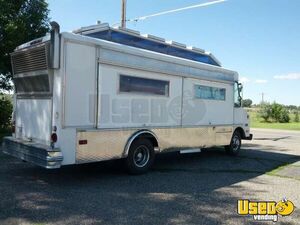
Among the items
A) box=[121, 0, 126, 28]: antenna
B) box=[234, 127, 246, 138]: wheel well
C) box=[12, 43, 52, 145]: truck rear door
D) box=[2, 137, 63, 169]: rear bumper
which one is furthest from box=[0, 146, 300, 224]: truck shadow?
box=[121, 0, 126, 28]: antenna

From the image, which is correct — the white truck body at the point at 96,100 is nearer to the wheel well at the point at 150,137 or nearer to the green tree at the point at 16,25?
the wheel well at the point at 150,137

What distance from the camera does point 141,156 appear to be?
26.5ft

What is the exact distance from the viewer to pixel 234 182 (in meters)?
7.58

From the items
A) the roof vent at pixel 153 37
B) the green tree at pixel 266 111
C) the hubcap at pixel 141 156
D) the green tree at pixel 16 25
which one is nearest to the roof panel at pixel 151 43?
the roof vent at pixel 153 37

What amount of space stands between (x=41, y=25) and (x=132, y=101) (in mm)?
8436

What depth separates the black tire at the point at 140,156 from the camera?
25.3ft

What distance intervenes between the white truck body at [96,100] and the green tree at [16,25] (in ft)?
19.0

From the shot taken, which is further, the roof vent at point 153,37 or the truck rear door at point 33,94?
the roof vent at point 153,37

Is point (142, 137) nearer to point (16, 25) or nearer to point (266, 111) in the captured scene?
point (16, 25)

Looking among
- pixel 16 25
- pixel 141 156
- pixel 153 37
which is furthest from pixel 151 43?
pixel 16 25
